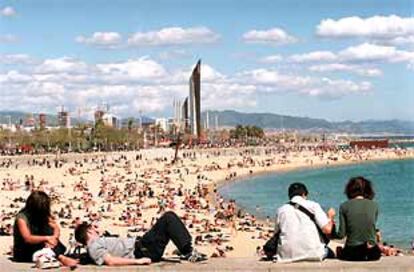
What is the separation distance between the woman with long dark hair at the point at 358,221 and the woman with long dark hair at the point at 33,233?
2357 millimetres

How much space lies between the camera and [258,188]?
5562 cm

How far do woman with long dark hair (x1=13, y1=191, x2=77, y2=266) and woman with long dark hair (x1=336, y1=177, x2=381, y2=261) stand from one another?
7.73ft

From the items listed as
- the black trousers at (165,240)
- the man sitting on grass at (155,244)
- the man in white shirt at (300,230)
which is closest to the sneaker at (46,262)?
the man sitting on grass at (155,244)

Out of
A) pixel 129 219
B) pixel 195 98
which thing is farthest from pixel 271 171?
pixel 129 219

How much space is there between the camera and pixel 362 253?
620 cm

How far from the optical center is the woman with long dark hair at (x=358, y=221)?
6230mm

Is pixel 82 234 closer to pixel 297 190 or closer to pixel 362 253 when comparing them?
pixel 297 190

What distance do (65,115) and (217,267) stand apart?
147 meters

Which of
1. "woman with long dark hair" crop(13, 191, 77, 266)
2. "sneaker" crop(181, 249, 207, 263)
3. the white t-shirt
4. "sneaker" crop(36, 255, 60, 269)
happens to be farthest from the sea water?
"sneaker" crop(36, 255, 60, 269)

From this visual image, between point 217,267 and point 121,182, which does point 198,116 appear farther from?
point 217,267

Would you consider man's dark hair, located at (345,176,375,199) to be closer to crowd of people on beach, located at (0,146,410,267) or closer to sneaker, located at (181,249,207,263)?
crowd of people on beach, located at (0,146,410,267)

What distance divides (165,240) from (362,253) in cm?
161

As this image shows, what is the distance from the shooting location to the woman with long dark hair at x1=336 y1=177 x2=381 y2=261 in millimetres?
6230

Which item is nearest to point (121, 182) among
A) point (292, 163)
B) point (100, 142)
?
point (292, 163)
